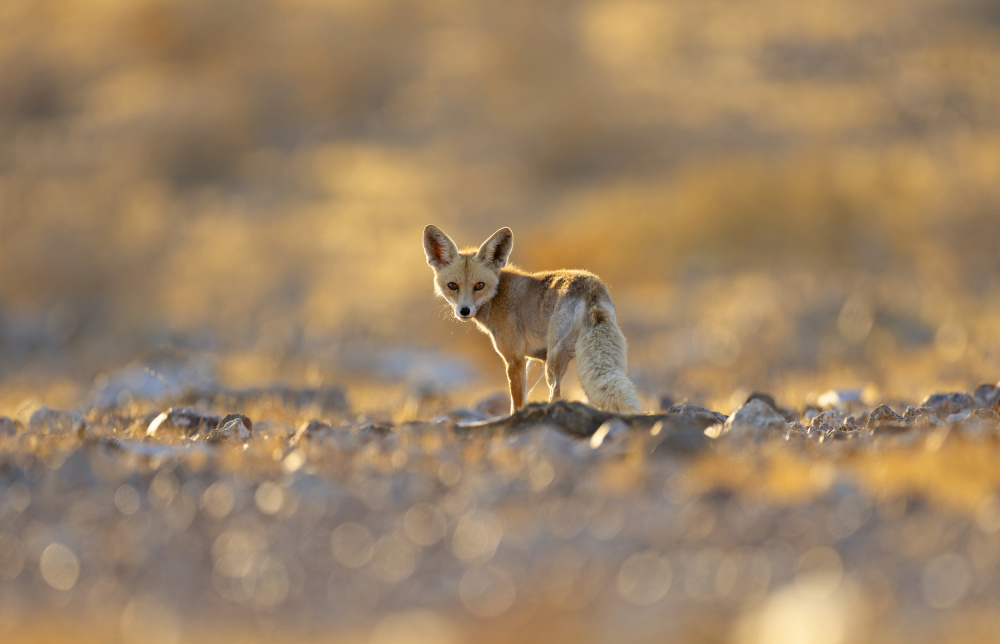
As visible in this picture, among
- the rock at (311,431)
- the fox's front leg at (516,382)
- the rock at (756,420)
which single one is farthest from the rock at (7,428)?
the rock at (756,420)

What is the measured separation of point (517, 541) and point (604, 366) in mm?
3072

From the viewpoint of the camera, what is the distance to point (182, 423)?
23.4 feet

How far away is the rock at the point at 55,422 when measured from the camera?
22.1ft

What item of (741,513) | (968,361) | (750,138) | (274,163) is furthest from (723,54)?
(741,513)

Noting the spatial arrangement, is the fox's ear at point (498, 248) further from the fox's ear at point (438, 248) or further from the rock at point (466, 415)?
the rock at point (466, 415)

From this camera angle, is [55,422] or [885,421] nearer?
[885,421]

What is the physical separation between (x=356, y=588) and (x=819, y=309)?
1659 cm

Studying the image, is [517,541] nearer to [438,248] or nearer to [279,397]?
[438,248]

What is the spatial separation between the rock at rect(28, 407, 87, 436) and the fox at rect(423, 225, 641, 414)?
10.1ft

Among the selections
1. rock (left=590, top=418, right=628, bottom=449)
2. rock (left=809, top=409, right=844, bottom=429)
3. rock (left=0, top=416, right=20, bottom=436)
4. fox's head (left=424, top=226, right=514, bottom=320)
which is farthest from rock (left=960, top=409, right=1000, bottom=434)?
rock (left=0, top=416, right=20, bottom=436)

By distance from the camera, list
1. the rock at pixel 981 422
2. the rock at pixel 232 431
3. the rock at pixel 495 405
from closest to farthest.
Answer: the rock at pixel 981 422 → the rock at pixel 232 431 → the rock at pixel 495 405

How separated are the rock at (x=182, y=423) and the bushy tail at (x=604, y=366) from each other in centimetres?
278

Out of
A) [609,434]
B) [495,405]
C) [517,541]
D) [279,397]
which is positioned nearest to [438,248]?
[495,405]

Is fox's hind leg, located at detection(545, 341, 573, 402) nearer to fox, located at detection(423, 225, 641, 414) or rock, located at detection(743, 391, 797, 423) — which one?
fox, located at detection(423, 225, 641, 414)
